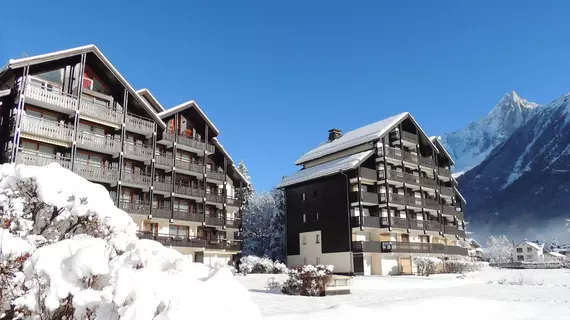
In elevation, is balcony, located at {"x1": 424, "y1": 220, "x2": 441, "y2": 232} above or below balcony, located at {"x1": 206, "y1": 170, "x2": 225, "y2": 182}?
below

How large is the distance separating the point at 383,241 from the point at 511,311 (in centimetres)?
2979

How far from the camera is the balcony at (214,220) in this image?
4012 cm

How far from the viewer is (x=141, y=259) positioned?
5.93 meters

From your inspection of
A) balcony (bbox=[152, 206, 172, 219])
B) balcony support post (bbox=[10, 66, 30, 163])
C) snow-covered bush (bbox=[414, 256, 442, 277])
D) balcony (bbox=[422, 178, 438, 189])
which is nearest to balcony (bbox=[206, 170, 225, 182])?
balcony (bbox=[152, 206, 172, 219])

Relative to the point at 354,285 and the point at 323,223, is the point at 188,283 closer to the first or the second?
the point at 354,285

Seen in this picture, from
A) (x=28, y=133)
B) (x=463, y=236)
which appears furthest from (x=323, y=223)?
(x=28, y=133)

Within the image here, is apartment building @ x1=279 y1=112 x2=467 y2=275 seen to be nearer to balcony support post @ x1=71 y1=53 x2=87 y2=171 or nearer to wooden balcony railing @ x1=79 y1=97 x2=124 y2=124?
wooden balcony railing @ x1=79 y1=97 x2=124 y2=124

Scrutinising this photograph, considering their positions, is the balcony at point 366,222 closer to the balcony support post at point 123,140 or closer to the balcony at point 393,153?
the balcony at point 393,153

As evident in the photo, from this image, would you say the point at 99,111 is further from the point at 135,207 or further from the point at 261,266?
the point at 261,266

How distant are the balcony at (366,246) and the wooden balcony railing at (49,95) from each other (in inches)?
1033

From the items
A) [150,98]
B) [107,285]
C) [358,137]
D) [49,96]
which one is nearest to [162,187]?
[150,98]

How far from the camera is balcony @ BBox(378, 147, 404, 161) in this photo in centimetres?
4569

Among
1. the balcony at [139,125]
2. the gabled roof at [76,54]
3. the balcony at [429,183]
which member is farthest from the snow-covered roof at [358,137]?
the balcony at [139,125]

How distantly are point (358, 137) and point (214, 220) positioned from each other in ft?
59.2
